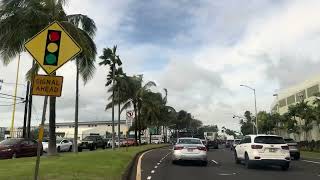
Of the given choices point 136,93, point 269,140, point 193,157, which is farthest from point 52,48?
point 136,93

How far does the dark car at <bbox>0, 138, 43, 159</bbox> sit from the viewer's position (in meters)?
34.4

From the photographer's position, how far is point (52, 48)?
10.9 metres

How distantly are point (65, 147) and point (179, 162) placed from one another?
967 inches

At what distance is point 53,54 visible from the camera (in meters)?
10.8

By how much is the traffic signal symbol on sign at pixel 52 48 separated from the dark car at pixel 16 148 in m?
25.1

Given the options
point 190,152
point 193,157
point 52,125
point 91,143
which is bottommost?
point 193,157

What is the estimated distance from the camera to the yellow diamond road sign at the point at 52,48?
10703 mm

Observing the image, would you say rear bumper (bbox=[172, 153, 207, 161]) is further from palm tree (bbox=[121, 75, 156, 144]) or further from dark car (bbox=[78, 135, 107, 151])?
palm tree (bbox=[121, 75, 156, 144])

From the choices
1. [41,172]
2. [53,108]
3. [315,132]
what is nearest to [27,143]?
[53,108]

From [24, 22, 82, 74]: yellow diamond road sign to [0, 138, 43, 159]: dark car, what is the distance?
25.1m

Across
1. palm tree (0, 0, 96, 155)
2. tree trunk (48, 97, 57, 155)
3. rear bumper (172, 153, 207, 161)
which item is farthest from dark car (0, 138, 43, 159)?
rear bumper (172, 153, 207, 161)

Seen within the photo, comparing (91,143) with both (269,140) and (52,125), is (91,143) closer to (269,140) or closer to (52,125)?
(52,125)

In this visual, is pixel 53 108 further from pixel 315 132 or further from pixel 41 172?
pixel 315 132

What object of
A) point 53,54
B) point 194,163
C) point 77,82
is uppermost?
point 77,82
